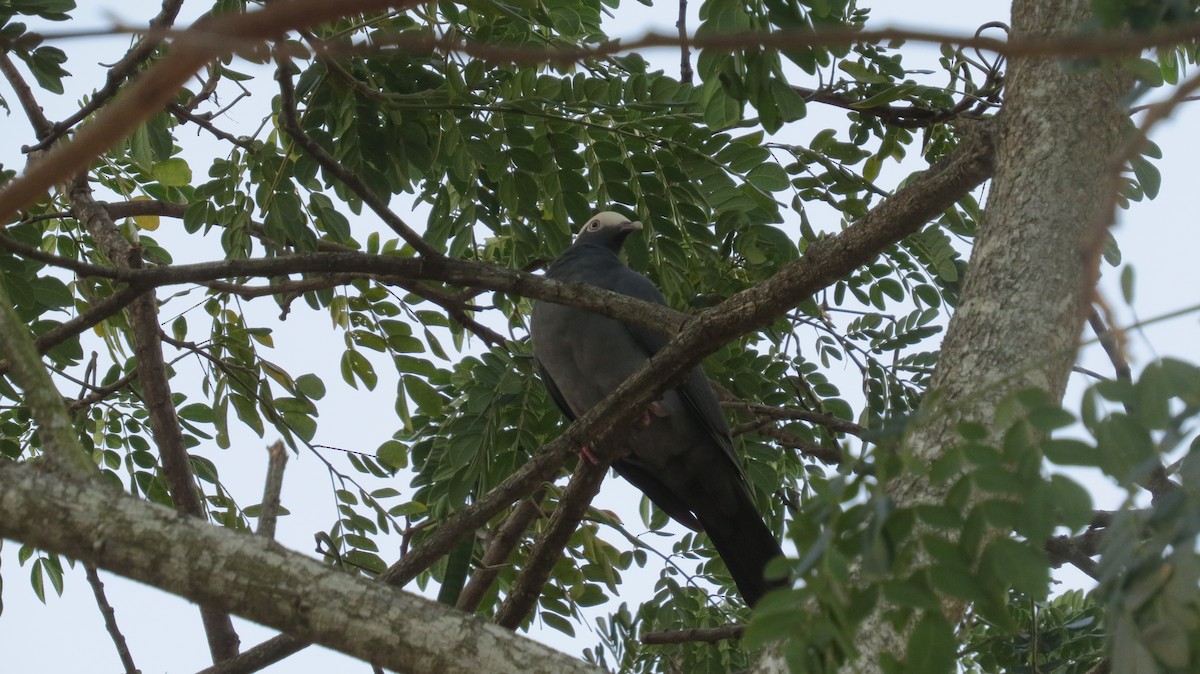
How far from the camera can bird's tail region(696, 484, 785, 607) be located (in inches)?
162

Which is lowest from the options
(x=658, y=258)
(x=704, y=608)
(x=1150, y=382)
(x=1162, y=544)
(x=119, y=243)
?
(x=1162, y=544)

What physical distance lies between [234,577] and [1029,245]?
1.51m

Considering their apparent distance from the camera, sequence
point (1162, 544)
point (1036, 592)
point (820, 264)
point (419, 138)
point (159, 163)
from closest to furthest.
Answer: point (1162, 544) → point (1036, 592) → point (820, 264) → point (419, 138) → point (159, 163)

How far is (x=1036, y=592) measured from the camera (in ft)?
4.17

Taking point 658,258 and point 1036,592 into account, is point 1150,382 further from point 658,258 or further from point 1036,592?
point 658,258

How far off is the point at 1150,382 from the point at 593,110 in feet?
7.74

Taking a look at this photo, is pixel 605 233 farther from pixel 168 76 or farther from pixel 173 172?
pixel 168 76

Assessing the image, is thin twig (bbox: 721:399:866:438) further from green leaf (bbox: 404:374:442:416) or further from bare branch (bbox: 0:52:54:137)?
bare branch (bbox: 0:52:54:137)

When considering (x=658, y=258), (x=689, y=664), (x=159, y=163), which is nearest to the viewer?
(x=658, y=258)

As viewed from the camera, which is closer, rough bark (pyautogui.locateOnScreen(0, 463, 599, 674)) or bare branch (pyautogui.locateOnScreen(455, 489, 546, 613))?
rough bark (pyautogui.locateOnScreen(0, 463, 599, 674))

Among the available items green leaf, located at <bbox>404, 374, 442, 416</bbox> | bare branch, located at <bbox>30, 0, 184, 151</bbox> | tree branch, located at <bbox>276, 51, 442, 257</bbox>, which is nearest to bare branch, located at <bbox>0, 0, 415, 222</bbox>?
tree branch, located at <bbox>276, 51, 442, 257</bbox>

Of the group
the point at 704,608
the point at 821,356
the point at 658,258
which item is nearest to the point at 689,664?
the point at 704,608

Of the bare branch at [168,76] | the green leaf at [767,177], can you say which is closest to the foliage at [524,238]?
the green leaf at [767,177]

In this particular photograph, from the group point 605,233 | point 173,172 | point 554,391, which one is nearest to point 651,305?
point 554,391
